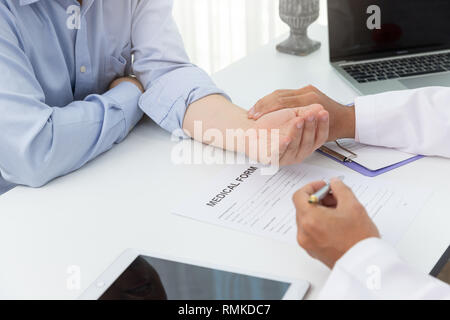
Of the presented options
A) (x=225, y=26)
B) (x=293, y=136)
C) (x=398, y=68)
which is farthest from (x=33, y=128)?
(x=225, y=26)

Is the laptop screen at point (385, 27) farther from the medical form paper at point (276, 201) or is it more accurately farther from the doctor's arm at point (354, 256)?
the doctor's arm at point (354, 256)

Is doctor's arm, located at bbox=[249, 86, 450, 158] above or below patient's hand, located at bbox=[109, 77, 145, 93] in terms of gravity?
below

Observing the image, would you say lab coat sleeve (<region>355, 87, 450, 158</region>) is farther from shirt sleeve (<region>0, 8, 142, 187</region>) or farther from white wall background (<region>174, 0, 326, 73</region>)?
white wall background (<region>174, 0, 326, 73</region>)

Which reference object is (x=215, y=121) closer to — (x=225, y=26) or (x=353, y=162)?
(x=353, y=162)

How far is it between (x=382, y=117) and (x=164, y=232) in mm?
478

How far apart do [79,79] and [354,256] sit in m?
0.72

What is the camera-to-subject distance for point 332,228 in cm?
66

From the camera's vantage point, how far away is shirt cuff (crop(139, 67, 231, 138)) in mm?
1070

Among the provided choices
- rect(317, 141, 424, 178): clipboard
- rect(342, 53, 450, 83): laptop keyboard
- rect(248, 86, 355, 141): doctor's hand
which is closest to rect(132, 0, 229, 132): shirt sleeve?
rect(248, 86, 355, 141): doctor's hand

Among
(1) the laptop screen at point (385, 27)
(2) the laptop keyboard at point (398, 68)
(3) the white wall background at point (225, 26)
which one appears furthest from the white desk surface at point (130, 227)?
(3) the white wall background at point (225, 26)

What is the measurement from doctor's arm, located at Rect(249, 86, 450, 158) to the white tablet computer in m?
0.39

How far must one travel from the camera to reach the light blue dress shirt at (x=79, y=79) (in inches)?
35.8

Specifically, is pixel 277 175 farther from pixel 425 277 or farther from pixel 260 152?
pixel 425 277

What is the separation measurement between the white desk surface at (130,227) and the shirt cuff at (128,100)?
5 centimetres
